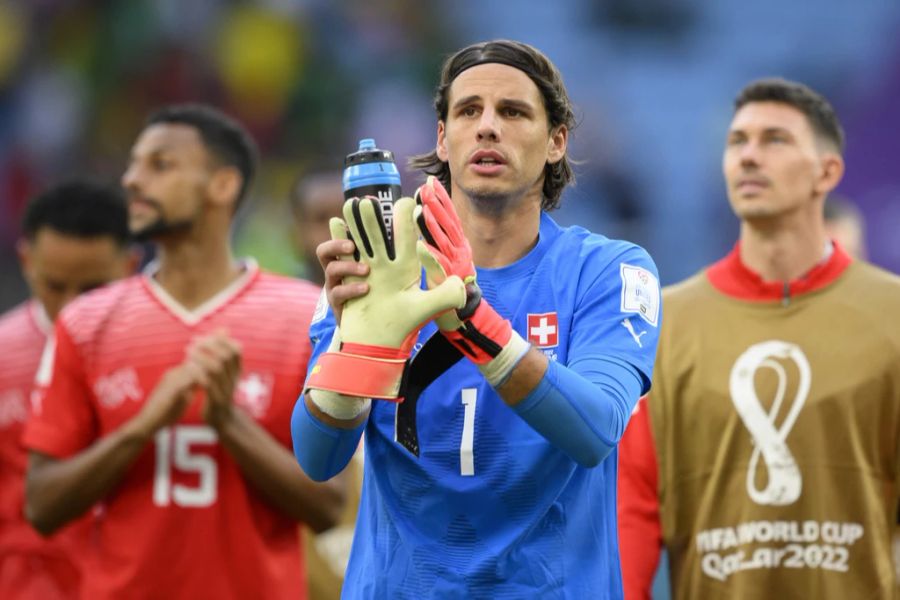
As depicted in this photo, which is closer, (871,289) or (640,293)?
(640,293)

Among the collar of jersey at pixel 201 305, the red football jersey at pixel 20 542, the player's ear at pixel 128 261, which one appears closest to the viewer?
the collar of jersey at pixel 201 305

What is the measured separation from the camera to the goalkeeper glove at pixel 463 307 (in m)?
2.96

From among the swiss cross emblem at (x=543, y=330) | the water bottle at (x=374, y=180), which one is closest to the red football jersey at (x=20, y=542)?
the swiss cross emblem at (x=543, y=330)

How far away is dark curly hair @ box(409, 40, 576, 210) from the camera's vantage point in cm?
354

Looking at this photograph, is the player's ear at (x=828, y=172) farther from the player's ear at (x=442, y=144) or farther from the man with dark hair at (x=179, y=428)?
the player's ear at (x=442, y=144)

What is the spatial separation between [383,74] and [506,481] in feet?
35.7

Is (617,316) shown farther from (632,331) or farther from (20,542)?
(20,542)

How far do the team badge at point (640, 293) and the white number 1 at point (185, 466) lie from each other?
86.0 inches

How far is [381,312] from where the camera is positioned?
299cm

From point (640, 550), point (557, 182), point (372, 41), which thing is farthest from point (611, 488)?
point (372, 41)

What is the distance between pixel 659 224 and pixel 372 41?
324cm

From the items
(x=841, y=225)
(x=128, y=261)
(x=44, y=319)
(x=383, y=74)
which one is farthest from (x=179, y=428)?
(x=383, y=74)

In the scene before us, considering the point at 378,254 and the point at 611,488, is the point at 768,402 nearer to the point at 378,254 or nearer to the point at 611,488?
the point at 611,488

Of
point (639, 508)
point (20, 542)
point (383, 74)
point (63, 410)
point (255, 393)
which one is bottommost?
point (20, 542)
